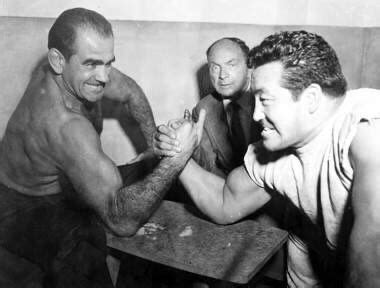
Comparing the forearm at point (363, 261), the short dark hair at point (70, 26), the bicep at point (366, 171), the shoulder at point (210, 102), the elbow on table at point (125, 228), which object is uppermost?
the short dark hair at point (70, 26)

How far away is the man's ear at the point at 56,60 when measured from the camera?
1714 mm

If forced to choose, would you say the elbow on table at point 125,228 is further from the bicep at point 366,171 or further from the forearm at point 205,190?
the bicep at point 366,171

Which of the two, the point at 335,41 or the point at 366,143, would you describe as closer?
the point at 366,143

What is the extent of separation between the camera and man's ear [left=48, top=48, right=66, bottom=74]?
5.62 feet

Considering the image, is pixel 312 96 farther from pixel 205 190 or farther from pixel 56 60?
pixel 56 60

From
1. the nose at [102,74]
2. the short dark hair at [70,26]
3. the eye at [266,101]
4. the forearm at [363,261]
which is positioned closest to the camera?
the forearm at [363,261]

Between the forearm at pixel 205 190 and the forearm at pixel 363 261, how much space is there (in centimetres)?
61

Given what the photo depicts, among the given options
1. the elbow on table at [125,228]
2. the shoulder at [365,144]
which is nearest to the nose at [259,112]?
the shoulder at [365,144]

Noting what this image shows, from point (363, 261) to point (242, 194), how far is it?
0.67 metres

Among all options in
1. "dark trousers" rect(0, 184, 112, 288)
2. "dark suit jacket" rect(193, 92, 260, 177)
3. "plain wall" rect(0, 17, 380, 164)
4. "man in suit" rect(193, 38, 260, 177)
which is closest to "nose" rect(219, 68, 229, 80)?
"man in suit" rect(193, 38, 260, 177)

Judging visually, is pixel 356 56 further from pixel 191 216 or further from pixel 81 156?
pixel 81 156

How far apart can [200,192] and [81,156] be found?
499 mm

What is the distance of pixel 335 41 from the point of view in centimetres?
266

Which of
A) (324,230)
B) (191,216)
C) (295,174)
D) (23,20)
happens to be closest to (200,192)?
(191,216)
